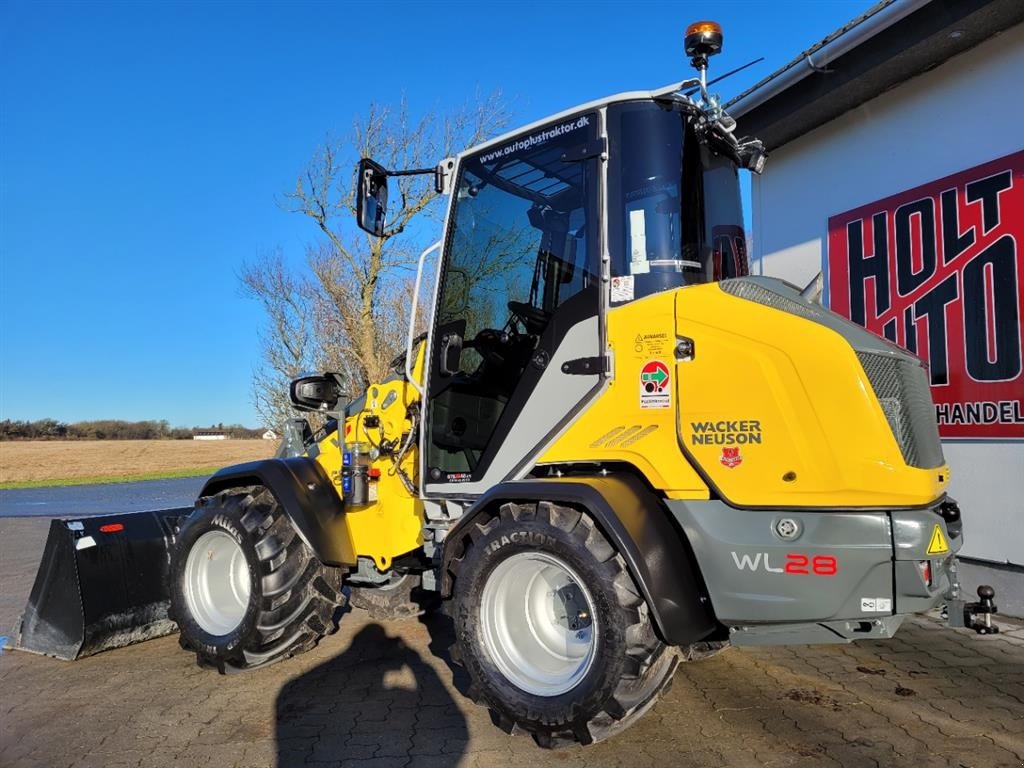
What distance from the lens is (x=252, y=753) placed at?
3262 mm

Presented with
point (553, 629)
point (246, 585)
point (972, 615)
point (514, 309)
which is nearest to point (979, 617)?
point (972, 615)

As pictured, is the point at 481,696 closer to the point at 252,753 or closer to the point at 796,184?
the point at 252,753

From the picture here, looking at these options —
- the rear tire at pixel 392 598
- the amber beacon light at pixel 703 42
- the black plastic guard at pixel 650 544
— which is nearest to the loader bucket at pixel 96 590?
the rear tire at pixel 392 598

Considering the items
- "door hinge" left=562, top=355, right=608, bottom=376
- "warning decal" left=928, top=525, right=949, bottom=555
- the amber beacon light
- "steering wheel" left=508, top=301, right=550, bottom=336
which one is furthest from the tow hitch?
the amber beacon light

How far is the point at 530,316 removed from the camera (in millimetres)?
3742

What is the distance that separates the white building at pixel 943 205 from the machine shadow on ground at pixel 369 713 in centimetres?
447

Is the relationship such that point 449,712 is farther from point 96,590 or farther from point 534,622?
point 96,590

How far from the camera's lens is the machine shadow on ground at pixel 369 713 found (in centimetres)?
328

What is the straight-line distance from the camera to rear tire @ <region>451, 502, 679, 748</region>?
Result: 9.73ft

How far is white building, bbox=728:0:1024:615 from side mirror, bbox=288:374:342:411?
4.88 meters

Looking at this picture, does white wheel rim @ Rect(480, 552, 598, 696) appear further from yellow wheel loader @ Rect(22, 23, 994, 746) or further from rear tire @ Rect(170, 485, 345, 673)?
rear tire @ Rect(170, 485, 345, 673)

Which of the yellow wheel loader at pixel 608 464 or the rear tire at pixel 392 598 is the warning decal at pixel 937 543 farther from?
the rear tire at pixel 392 598

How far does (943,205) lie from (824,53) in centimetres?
162

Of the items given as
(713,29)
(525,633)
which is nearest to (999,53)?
(713,29)
